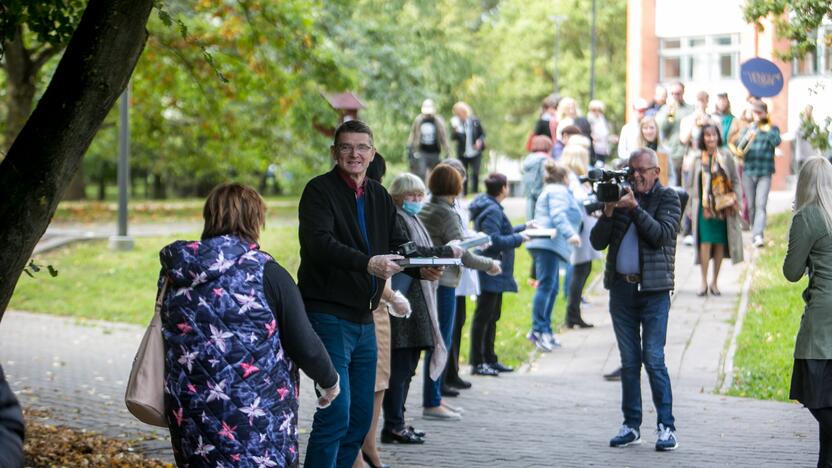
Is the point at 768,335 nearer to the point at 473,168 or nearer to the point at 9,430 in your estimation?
the point at 9,430

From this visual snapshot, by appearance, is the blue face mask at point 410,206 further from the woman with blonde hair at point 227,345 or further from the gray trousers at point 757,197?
the gray trousers at point 757,197

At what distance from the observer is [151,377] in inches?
212

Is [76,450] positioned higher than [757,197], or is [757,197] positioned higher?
[757,197]

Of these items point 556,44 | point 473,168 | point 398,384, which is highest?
point 556,44

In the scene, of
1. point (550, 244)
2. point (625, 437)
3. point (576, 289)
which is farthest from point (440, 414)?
point (576, 289)

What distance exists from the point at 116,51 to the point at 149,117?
21579 millimetres

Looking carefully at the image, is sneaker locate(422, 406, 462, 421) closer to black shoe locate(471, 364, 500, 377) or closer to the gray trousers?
black shoe locate(471, 364, 500, 377)

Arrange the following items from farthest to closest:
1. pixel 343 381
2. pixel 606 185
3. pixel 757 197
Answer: pixel 757 197 → pixel 606 185 → pixel 343 381

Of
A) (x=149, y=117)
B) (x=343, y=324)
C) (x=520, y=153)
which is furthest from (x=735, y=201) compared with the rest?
(x=520, y=153)

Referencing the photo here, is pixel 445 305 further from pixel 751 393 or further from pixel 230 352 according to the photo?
pixel 230 352

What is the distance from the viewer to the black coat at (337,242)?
6543 millimetres

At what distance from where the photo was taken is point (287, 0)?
2020 cm

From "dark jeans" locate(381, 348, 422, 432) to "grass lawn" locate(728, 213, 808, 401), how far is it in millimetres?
3639

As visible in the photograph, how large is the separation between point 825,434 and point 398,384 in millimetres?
2906
